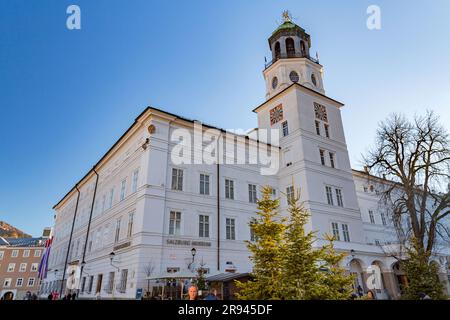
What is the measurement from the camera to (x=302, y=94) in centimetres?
3422

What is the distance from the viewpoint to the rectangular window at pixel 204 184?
27.1 m

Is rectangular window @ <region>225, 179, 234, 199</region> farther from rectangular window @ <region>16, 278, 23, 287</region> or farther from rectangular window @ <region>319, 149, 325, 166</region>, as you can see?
rectangular window @ <region>16, 278, 23, 287</region>

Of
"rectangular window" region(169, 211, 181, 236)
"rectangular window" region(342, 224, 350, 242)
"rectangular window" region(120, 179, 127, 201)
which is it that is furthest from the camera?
"rectangular window" region(342, 224, 350, 242)

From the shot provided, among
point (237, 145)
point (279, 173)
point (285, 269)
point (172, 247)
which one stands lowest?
point (285, 269)

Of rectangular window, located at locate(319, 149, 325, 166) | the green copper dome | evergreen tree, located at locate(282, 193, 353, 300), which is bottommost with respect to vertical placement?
evergreen tree, located at locate(282, 193, 353, 300)

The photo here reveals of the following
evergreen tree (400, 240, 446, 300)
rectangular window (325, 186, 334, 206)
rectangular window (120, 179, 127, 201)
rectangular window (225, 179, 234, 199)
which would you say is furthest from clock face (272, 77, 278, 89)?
evergreen tree (400, 240, 446, 300)

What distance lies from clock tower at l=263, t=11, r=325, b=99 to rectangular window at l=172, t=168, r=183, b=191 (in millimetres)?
18447

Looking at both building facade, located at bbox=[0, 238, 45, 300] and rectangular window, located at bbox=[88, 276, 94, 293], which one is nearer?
rectangular window, located at bbox=[88, 276, 94, 293]

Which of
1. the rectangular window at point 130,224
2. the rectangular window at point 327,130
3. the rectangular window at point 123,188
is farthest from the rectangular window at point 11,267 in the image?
the rectangular window at point 327,130

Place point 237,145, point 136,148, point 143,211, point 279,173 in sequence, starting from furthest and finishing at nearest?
point 279,173
point 237,145
point 136,148
point 143,211

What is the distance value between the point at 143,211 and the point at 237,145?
1296 cm

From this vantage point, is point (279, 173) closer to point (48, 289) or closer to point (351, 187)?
point (351, 187)

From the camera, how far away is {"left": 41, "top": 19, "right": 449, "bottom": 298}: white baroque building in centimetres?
2344

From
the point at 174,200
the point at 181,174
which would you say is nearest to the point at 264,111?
the point at 181,174
